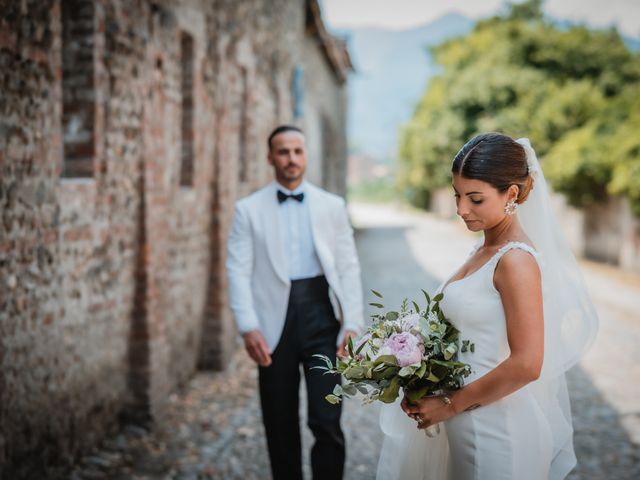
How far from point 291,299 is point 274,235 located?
1.28ft

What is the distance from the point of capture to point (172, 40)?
5.73 m

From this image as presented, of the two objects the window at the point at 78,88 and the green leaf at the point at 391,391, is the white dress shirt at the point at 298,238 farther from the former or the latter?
the window at the point at 78,88

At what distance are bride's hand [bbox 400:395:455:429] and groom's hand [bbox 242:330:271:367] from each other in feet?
4.32

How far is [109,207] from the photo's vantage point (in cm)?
473

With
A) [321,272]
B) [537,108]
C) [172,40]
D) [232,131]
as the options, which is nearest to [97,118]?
[172,40]

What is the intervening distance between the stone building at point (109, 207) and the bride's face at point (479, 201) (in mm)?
2615

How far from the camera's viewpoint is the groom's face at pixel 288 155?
11.9 ft

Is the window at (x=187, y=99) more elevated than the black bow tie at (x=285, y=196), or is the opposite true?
the window at (x=187, y=99)

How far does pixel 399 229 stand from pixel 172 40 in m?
22.2

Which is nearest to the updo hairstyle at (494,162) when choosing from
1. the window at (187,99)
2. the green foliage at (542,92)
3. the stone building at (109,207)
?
the stone building at (109,207)

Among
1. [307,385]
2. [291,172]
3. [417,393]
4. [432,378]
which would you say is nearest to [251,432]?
[307,385]

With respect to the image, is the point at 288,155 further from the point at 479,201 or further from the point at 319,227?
the point at 479,201

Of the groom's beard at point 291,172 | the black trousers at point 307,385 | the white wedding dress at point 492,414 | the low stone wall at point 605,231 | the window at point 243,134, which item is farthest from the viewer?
the low stone wall at point 605,231

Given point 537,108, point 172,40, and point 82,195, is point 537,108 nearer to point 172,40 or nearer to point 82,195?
point 172,40
